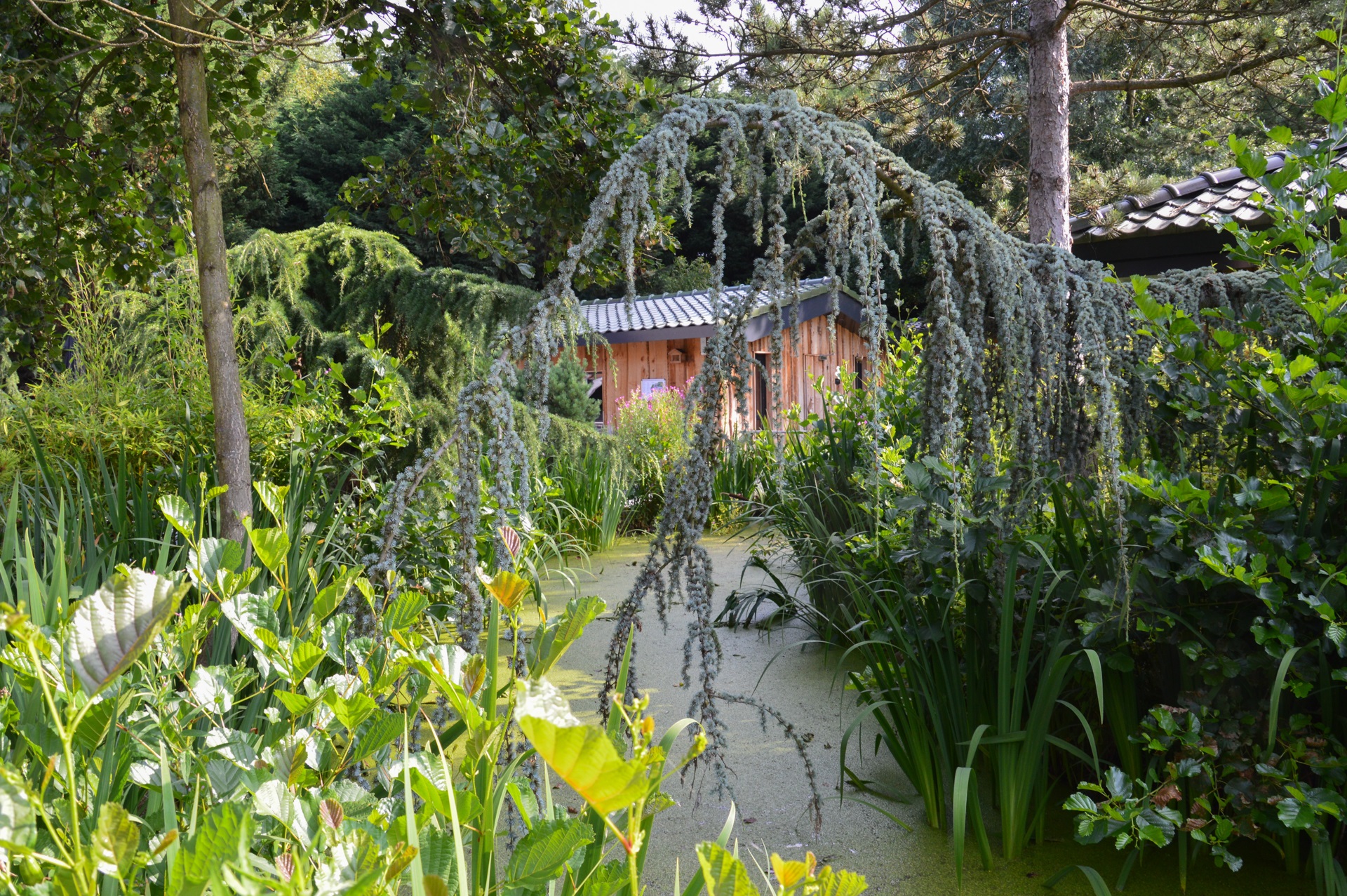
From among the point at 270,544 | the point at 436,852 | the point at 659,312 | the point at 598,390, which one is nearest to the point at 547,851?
the point at 436,852

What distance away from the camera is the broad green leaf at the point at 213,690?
88 centimetres

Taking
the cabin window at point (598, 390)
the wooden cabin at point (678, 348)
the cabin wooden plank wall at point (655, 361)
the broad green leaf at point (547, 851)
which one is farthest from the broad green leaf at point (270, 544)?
the cabin window at point (598, 390)

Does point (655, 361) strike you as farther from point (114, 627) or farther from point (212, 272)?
point (114, 627)

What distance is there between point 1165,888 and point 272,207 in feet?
48.8

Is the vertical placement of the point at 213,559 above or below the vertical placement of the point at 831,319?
below

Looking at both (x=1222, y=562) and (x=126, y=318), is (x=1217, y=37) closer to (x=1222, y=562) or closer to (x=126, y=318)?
(x=1222, y=562)

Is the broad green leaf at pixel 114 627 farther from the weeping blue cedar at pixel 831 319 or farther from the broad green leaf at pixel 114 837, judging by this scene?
the weeping blue cedar at pixel 831 319

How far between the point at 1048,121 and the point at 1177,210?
3.02ft

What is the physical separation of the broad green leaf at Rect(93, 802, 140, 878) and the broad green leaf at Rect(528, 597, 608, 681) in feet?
0.91

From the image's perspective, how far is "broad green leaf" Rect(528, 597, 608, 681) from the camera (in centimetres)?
72

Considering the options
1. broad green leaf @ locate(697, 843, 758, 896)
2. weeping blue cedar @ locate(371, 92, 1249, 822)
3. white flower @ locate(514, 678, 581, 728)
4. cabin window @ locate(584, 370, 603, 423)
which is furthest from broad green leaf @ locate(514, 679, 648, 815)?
cabin window @ locate(584, 370, 603, 423)

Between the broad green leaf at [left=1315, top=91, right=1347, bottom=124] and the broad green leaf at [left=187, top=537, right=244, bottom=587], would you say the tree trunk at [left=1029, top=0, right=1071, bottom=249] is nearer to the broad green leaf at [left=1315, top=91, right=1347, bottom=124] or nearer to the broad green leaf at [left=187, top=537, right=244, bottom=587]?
the broad green leaf at [left=1315, top=91, right=1347, bottom=124]

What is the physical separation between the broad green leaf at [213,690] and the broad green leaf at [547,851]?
372 mm

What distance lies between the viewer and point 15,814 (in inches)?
19.2
